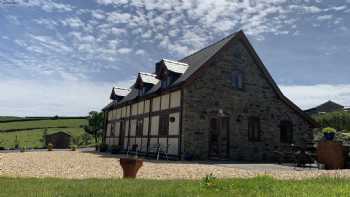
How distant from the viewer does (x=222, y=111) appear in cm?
2100

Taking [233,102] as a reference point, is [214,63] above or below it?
above

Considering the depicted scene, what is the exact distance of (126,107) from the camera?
3022 centimetres

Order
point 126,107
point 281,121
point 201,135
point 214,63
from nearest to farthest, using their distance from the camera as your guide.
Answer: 1. point 201,135
2. point 214,63
3. point 281,121
4. point 126,107

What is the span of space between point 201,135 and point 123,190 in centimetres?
1347

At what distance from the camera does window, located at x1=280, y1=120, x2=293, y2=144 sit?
23438 mm

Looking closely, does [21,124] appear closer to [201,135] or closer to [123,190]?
[201,135]

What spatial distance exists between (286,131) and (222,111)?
573 cm

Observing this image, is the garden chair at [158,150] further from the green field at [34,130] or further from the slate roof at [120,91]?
the green field at [34,130]

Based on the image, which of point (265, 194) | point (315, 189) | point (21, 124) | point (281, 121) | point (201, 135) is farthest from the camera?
point (21, 124)

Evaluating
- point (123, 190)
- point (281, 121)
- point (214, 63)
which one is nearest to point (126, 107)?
point (214, 63)

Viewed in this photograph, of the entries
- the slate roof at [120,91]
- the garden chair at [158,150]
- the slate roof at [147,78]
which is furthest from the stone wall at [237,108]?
the slate roof at [120,91]

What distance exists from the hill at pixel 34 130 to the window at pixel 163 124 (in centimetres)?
3097

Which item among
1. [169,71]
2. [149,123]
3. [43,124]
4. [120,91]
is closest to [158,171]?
[169,71]

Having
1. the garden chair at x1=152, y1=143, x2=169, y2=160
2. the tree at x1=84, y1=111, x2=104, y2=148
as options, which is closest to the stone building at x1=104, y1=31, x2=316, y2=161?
the garden chair at x1=152, y1=143, x2=169, y2=160
